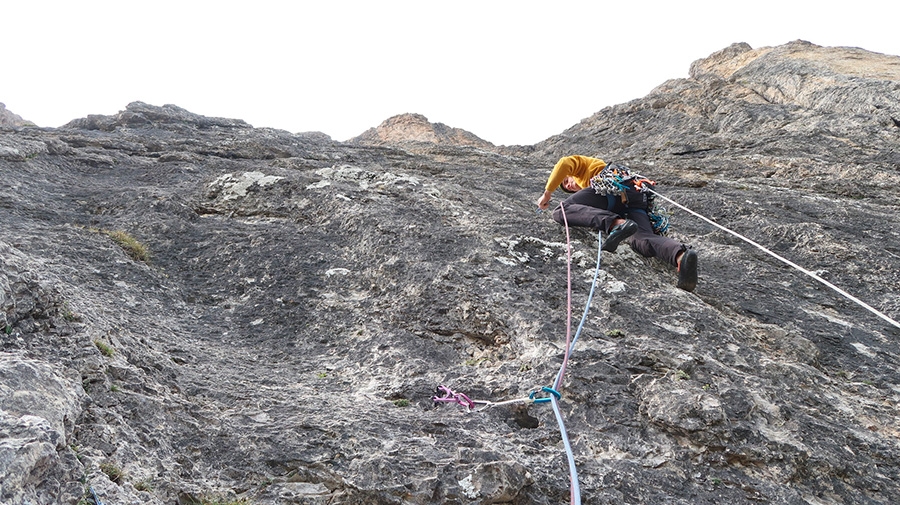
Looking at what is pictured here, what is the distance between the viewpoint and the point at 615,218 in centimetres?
720

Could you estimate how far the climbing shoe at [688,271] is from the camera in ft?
20.1

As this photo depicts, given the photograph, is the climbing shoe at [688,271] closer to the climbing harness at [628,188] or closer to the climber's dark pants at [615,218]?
the climber's dark pants at [615,218]

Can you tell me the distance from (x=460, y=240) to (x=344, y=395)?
8.89 ft

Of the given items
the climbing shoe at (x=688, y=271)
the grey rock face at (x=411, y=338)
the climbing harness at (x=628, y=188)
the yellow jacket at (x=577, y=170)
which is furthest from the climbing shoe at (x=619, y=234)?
the yellow jacket at (x=577, y=170)

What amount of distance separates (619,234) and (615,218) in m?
0.52

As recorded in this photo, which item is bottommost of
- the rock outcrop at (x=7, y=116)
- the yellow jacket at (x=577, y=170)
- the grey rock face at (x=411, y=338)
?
the grey rock face at (x=411, y=338)

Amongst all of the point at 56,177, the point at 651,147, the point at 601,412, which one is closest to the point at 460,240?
the point at 601,412

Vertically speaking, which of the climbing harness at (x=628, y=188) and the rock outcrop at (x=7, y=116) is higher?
the rock outcrop at (x=7, y=116)

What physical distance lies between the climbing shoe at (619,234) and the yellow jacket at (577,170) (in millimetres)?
1362

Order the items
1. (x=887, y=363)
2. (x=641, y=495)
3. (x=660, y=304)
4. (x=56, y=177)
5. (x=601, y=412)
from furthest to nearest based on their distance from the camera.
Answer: (x=56, y=177), (x=660, y=304), (x=887, y=363), (x=601, y=412), (x=641, y=495)

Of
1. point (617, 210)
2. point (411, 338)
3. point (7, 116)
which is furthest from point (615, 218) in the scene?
point (7, 116)

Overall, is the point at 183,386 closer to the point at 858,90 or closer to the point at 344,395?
the point at 344,395

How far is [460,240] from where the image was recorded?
691 cm

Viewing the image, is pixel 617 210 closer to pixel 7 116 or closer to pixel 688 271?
pixel 688 271
